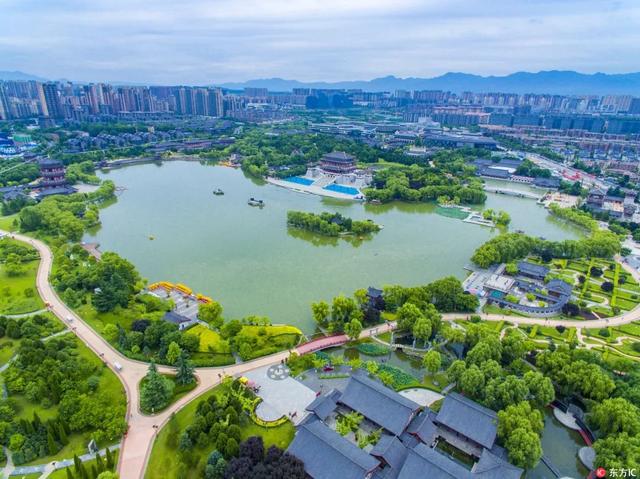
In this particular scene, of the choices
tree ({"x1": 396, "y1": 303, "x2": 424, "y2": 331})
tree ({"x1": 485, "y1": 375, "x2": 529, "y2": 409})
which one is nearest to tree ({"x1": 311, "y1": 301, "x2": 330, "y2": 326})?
tree ({"x1": 396, "y1": 303, "x2": 424, "y2": 331})

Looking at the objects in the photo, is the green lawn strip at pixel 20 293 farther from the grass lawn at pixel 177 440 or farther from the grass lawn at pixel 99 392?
the grass lawn at pixel 177 440

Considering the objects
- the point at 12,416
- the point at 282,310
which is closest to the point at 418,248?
the point at 282,310

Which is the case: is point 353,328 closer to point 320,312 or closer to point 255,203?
point 320,312

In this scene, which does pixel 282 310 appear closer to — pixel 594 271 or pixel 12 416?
pixel 12 416

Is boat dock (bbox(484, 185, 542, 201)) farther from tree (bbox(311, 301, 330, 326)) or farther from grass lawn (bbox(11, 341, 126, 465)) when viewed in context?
grass lawn (bbox(11, 341, 126, 465))

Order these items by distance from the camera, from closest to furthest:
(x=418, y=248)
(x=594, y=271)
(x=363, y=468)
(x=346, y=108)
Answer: (x=363, y=468), (x=594, y=271), (x=418, y=248), (x=346, y=108)

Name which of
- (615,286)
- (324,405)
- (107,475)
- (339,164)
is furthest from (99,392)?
(339,164)

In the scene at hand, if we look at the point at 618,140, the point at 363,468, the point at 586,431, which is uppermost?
the point at 618,140
